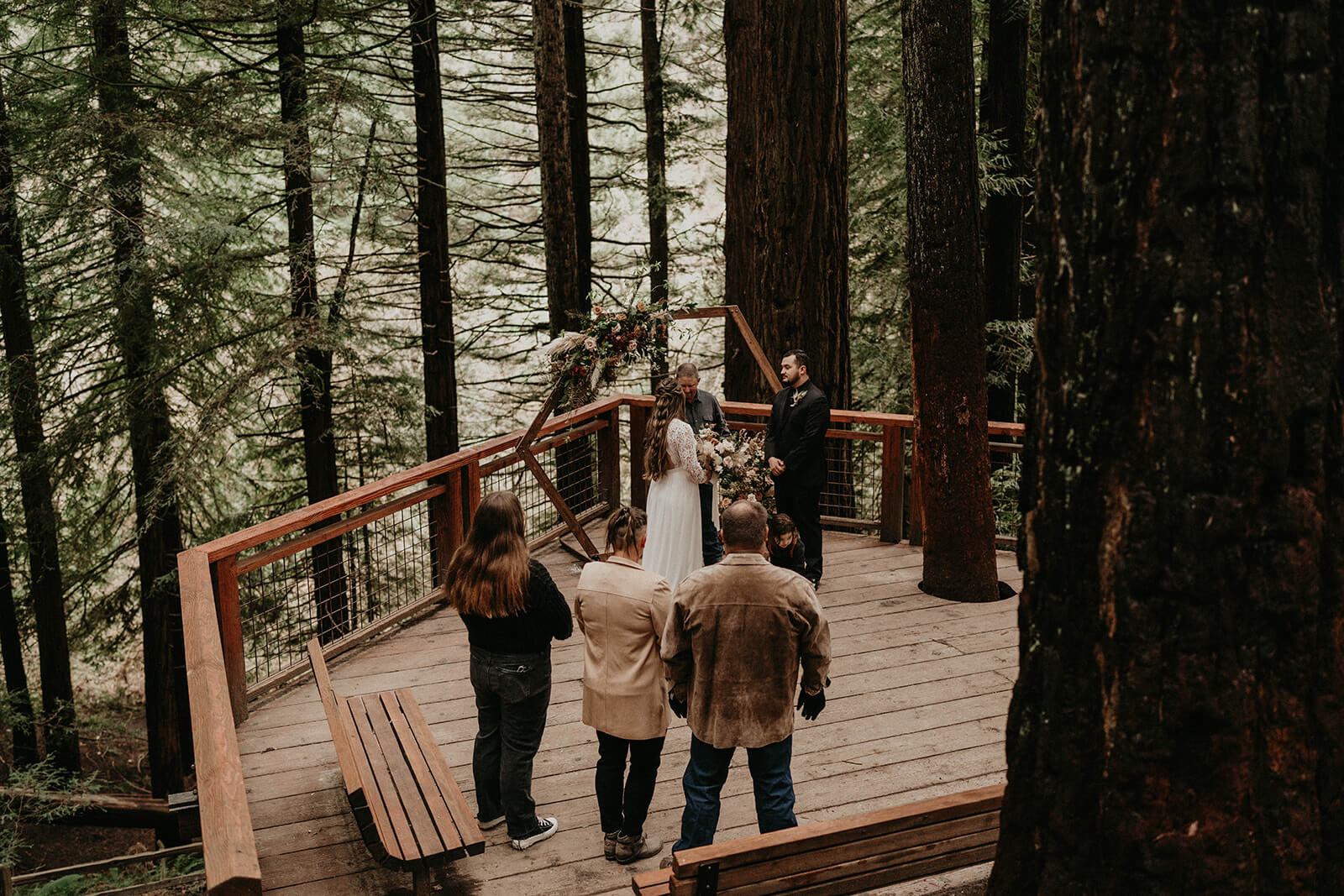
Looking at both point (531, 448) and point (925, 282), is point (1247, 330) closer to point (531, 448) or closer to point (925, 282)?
point (925, 282)

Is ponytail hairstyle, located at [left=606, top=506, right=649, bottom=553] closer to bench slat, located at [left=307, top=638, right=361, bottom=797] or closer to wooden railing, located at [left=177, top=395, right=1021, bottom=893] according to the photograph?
bench slat, located at [left=307, top=638, right=361, bottom=797]

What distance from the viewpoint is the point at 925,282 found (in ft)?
25.3

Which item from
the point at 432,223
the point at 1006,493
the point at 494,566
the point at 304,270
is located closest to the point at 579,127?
the point at 432,223

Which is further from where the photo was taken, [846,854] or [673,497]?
[673,497]

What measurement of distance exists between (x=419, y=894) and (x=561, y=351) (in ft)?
15.2

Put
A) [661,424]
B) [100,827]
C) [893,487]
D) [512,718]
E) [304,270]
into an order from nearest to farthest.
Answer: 1. [512,718]
2. [661,424]
3. [893,487]
4. [304,270]
5. [100,827]

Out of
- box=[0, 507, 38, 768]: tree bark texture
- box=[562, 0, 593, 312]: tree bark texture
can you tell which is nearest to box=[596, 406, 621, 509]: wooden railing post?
box=[562, 0, 593, 312]: tree bark texture

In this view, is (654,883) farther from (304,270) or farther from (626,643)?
(304,270)

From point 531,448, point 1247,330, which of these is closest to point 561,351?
point 531,448

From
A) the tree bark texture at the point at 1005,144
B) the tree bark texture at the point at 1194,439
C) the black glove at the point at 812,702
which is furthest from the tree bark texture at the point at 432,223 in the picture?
the tree bark texture at the point at 1194,439

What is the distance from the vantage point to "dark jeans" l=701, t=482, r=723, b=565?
777 cm

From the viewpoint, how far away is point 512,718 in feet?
15.8

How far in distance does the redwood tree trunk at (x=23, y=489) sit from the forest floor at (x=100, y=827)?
0.72 metres

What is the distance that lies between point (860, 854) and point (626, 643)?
1.37 meters
